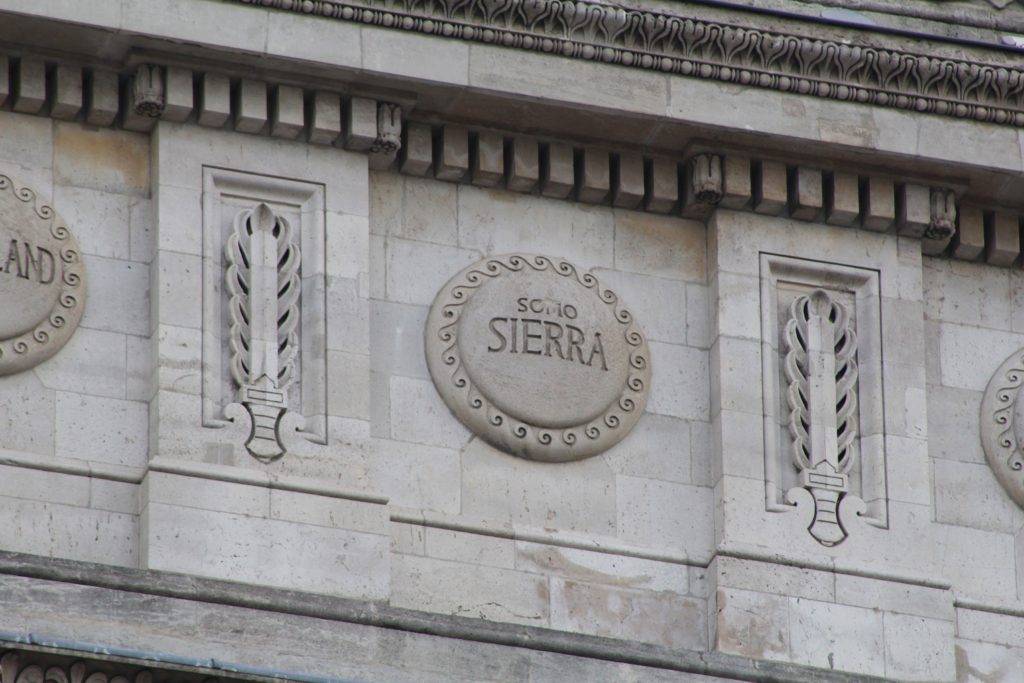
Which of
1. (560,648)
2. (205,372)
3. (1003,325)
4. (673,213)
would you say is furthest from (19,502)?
(1003,325)

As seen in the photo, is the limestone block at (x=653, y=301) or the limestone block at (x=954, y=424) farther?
the limestone block at (x=954, y=424)

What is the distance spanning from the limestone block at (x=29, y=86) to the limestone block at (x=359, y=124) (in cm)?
213

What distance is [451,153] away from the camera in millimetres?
30672

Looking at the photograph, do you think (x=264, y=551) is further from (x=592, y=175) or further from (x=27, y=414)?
(x=592, y=175)

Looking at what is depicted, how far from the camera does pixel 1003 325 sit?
105 ft

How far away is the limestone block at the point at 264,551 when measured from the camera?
92.9 feet

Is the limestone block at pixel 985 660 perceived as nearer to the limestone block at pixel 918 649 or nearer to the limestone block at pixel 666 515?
the limestone block at pixel 918 649

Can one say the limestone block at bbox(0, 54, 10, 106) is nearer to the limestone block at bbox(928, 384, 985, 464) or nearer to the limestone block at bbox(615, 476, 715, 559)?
the limestone block at bbox(615, 476, 715, 559)

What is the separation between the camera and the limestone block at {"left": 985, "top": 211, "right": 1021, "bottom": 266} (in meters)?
32.0

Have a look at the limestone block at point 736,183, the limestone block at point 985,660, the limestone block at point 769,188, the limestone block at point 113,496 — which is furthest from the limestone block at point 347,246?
the limestone block at point 985,660

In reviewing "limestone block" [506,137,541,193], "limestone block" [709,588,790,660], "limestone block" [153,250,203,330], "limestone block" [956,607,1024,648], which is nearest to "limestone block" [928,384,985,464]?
"limestone block" [956,607,1024,648]

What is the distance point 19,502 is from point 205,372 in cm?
158

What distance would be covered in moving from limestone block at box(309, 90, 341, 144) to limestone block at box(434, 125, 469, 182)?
88 cm

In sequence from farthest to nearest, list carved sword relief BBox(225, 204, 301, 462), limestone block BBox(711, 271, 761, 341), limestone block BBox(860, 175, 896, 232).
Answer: limestone block BBox(860, 175, 896, 232) < limestone block BBox(711, 271, 761, 341) < carved sword relief BBox(225, 204, 301, 462)
